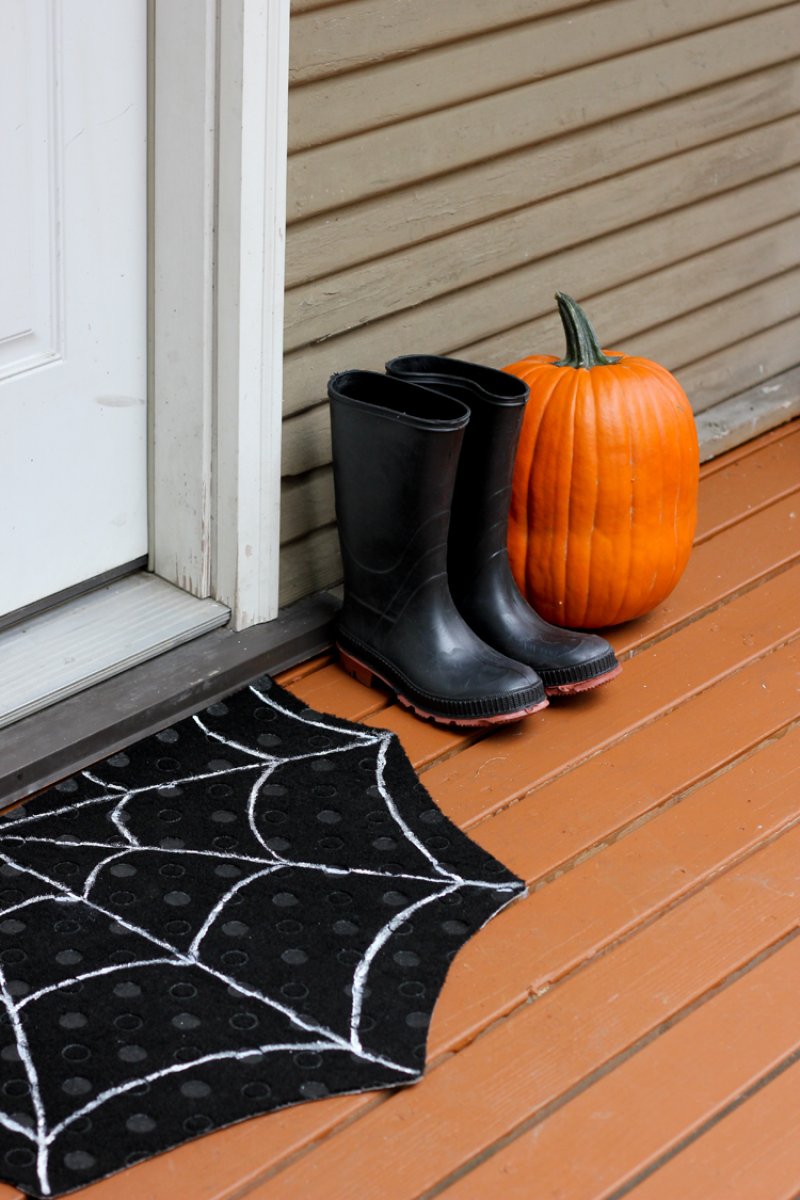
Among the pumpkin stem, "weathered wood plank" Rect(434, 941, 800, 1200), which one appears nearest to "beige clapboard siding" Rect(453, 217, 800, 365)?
the pumpkin stem

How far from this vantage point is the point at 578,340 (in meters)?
2.18

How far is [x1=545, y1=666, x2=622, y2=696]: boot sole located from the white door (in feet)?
2.18

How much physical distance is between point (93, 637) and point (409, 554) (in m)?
0.47

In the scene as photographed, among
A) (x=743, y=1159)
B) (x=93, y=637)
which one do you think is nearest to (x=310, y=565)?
(x=93, y=637)

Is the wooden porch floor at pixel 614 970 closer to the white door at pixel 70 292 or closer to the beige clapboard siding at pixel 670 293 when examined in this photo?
the white door at pixel 70 292

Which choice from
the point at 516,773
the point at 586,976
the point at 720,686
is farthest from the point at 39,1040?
the point at 720,686

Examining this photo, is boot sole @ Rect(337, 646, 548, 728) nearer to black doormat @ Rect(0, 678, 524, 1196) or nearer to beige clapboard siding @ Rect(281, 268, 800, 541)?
black doormat @ Rect(0, 678, 524, 1196)

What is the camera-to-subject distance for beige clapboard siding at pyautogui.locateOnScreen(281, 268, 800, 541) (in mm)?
2770

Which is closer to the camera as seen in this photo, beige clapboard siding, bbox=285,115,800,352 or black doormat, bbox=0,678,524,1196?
black doormat, bbox=0,678,524,1196

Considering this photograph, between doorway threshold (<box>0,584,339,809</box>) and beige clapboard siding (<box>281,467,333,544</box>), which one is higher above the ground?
beige clapboard siding (<box>281,467,333,544</box>)

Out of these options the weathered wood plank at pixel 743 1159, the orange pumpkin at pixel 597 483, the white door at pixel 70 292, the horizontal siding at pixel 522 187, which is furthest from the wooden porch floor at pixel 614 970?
the horizontal siding at pixel 522 187

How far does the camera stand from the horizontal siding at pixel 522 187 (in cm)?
202

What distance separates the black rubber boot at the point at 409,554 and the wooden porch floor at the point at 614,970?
0.25 ft

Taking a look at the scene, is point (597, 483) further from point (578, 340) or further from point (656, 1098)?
point (656, 1098)
